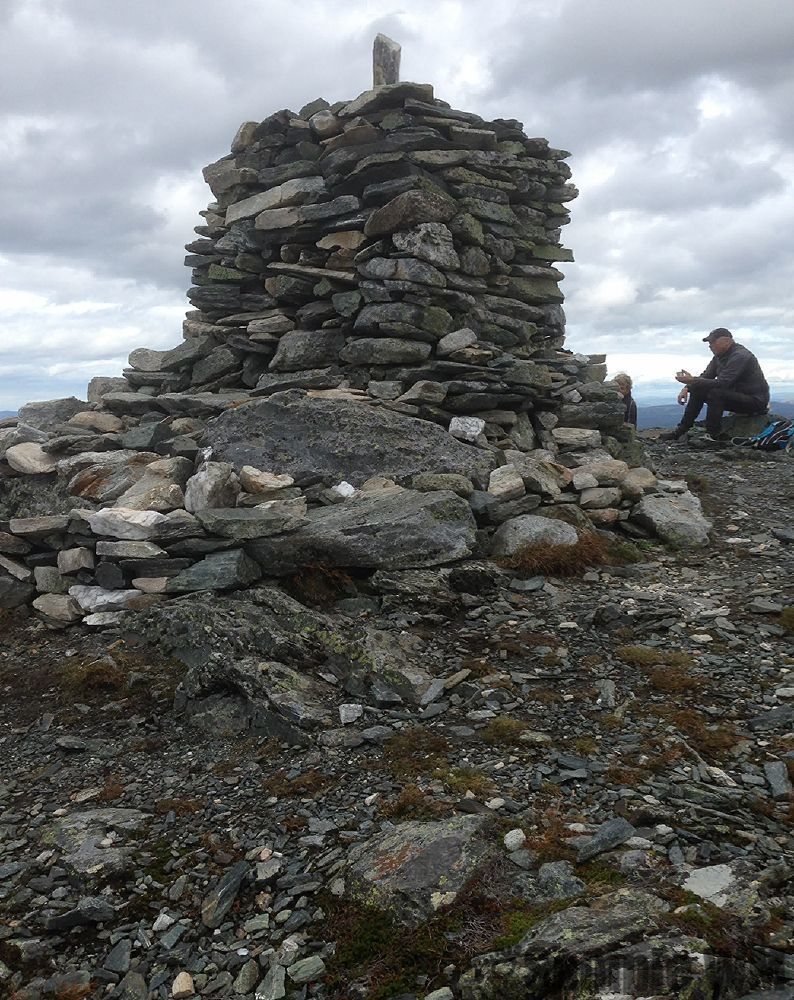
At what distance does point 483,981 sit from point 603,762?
285 centimetres

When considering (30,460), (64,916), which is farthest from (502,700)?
(30,460)

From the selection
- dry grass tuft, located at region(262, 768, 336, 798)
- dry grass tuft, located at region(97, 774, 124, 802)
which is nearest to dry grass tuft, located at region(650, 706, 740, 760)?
dry grass tuft, located at region(262, 768, 336, 798)

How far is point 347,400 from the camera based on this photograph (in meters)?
14.0

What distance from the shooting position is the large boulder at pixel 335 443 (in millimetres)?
13258

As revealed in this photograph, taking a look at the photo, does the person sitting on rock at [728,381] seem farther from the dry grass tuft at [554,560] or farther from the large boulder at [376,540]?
the large boulder at [376,540]

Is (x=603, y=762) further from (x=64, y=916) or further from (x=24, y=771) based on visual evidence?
(x=24, y=771)

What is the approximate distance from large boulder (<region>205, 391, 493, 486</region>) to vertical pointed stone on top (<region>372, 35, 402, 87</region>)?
8.37m

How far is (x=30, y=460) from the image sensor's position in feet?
45.3

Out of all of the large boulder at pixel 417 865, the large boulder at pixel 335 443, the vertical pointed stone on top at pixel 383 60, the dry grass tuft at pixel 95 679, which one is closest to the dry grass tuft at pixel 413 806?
the large boulder at pixel 417 865

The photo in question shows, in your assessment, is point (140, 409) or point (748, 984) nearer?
point (748, 984)

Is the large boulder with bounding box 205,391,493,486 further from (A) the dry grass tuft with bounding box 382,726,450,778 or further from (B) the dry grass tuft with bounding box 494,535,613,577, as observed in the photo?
(A) the dry grass tuft with bounding box 382,726,450,778

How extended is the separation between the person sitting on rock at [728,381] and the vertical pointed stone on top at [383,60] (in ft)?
36.6

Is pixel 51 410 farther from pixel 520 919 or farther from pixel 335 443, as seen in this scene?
pixel 520 919

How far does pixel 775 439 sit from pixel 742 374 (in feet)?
6.53
